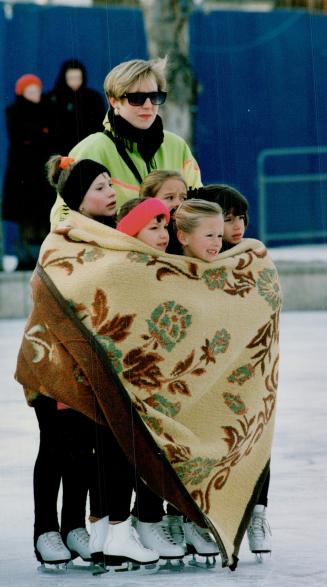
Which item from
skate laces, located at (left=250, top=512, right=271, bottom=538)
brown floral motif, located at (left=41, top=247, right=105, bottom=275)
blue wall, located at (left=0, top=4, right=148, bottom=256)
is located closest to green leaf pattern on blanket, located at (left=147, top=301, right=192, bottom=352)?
brown floral motif, located at (left=41, top=247, right=105, bottom=275)

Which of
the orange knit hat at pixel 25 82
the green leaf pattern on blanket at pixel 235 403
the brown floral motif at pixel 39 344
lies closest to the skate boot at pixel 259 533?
the green leaf pattern on blanket at pixel 235 403

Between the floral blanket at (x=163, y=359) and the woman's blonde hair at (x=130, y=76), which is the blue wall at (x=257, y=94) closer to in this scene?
the woman's blonde hair at (x=130, y=76)

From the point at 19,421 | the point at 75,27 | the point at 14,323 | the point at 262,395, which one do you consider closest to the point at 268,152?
the point at 75,27

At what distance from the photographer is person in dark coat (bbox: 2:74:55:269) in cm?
1515

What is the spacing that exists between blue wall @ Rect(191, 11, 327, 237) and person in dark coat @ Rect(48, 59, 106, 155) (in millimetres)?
3631

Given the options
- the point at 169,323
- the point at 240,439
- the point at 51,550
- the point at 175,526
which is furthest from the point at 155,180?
the point at 51,550

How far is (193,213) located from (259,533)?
112cm

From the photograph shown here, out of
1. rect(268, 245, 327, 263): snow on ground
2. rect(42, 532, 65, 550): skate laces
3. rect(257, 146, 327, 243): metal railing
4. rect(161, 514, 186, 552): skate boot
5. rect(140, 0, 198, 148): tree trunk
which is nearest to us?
rect(42, 532, 65, 550): skate laces

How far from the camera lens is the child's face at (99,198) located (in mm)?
5952

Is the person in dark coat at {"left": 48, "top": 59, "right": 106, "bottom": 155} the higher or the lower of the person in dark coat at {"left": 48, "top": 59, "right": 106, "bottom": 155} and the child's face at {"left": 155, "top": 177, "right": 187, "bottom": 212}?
the lower

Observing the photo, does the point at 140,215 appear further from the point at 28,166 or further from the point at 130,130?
the point at 28,166

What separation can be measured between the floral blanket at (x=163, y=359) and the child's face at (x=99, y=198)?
0.28 feet

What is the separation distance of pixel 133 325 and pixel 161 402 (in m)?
0.27

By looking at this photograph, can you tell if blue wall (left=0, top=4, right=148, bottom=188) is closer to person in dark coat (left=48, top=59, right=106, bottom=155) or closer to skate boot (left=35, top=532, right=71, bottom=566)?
person in dark coat (left=48, top=59, right=106, bottom=155)
